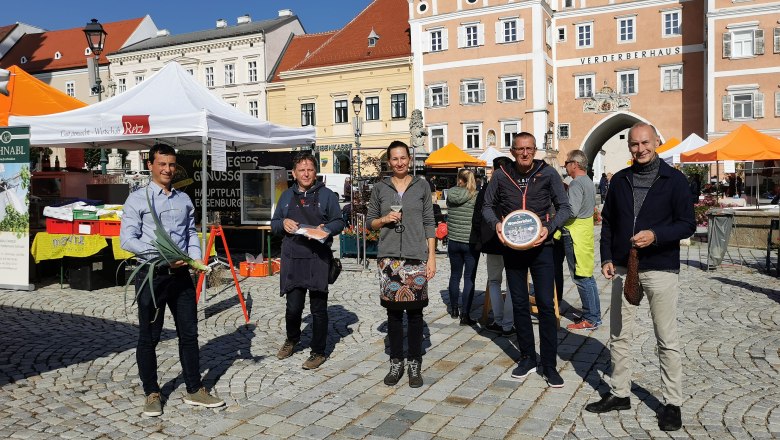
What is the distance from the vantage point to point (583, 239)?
691 cm

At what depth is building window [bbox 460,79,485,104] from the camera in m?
39.3

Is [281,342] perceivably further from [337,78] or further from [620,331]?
[337,78]

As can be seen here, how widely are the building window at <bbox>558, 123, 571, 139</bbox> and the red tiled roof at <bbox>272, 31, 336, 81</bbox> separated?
17.9 metres

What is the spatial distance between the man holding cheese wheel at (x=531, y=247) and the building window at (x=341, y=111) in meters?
38.3

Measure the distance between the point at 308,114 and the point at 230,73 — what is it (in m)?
7.74

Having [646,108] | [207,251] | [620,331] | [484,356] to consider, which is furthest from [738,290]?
[646,108]

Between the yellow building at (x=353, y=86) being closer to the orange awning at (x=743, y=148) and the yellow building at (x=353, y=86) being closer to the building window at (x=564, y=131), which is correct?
the building window at (x=564, y=131)

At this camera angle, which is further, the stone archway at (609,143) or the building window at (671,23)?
the stone archway at (609,143)

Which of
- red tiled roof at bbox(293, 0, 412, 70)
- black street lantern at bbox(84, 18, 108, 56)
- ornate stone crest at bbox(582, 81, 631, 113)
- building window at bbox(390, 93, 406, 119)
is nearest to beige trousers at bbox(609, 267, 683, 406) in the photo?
black street lantern at bbox(84, 18, 108, 56)

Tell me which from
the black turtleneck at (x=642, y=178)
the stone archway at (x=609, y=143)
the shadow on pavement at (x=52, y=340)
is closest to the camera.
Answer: the black turtleneck at (x=642, y=178)

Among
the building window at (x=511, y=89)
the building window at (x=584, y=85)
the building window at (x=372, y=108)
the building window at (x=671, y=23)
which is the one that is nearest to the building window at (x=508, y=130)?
the building window at (x=511, y=89)

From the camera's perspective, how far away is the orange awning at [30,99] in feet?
36.7

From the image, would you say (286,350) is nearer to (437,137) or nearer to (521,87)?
(521,87)

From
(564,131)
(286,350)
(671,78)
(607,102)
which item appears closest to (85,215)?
(286,350)
